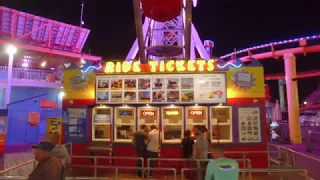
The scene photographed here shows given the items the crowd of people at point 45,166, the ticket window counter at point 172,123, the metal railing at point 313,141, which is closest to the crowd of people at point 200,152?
the ticket window counter at point 172,123

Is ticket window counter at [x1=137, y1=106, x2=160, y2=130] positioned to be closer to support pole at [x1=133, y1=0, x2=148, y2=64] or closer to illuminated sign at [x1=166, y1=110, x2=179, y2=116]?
illuminated sign at [x1=166, y1=110, x2=179, y2=116]

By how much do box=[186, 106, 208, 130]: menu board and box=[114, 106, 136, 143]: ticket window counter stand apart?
232 centimetres

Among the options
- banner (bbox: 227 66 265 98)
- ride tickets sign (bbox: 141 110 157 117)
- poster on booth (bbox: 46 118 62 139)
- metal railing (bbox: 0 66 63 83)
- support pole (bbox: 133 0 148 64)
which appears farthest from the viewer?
metal railing (bbox: 0 66 63 83)

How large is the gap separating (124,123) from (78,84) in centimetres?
266

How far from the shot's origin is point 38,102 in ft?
83.8

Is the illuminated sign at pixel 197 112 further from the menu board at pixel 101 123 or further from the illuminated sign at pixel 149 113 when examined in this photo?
the menu board at pixel 101 123

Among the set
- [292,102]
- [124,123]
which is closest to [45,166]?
[124,123]

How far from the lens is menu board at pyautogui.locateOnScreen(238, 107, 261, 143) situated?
484 inches

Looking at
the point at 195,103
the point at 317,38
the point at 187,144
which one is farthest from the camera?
the point at 317,38

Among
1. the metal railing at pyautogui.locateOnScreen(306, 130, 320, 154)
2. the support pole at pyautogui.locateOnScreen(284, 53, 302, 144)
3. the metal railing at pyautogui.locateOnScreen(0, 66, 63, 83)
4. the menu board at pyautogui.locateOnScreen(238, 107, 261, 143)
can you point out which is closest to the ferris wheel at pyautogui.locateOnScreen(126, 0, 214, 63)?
the menu board at pyautogui.locateOnScreen(238, 107, 261, 143)

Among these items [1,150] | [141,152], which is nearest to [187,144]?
[141,152]

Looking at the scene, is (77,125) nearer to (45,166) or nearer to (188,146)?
(188,146)

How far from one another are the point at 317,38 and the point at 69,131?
20.3 m

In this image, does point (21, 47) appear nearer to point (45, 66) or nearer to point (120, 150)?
point (45, 66)
